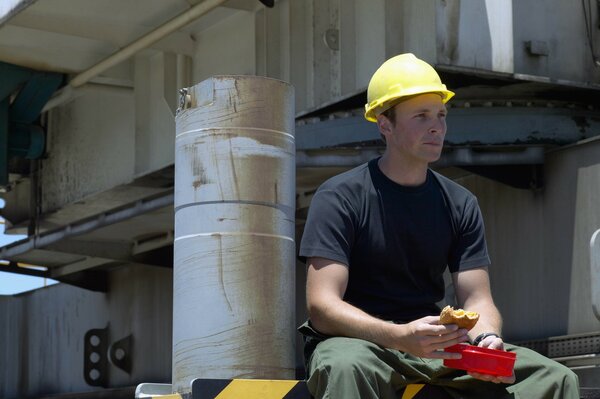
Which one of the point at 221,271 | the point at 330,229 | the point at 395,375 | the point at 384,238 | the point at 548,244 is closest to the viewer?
the point at 395,375

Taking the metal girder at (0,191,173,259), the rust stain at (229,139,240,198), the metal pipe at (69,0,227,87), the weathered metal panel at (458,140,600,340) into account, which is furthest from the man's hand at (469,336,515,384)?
the metal girder at (0,191,173,259)

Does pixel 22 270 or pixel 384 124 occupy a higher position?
pixel 22 270

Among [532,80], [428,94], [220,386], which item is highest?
[532,80]

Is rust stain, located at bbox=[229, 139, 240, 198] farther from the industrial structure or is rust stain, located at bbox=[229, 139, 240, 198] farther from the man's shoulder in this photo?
the man's shoulder

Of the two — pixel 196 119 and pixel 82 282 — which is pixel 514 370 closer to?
pixel 196 119

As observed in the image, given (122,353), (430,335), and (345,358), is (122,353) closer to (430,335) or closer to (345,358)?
(345,358)

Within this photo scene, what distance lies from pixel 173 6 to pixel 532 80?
4033 millimetres

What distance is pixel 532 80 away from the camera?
37.6 ft

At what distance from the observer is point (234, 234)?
5.74 meters

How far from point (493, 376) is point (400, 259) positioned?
0.67m

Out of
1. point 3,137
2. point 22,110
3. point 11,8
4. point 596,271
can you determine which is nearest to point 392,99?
point 596,271

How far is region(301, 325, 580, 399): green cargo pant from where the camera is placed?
4586 mm

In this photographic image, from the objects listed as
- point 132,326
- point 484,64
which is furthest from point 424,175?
point 132,326

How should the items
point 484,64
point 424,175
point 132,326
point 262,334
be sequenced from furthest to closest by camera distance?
point 132,326 < point 484,64 < point 262,334 < point 424,175
